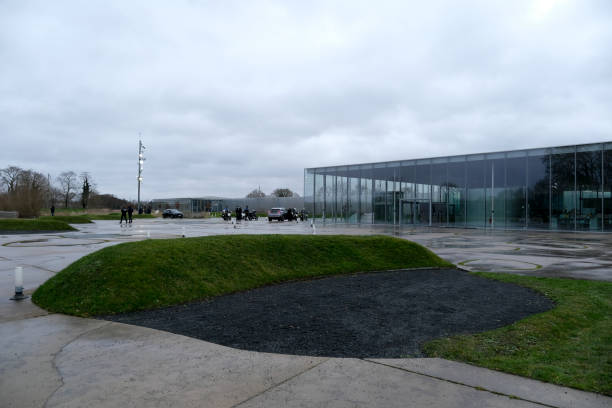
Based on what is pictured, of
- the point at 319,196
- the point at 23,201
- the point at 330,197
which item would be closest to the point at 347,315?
the point at 330,197

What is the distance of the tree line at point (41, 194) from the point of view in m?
39.3

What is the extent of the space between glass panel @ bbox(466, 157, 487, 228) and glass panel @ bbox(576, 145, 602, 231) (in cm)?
730

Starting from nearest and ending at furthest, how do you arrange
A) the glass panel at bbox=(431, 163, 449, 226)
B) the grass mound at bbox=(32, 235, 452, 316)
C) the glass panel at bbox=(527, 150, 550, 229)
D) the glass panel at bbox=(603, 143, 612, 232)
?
the grass mound at bbox=(32, 235, 452, 316)
the glass panel at bbox=(603, 143, 612, 232)
the glass panel at bbox=(527, 150, 550, 229)
the glass panel at bbox=(431, 163, 449, 226)

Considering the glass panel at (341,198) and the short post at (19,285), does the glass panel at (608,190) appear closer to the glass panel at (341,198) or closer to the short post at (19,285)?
the glass panel at (341,198)

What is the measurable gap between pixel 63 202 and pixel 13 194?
47.6m

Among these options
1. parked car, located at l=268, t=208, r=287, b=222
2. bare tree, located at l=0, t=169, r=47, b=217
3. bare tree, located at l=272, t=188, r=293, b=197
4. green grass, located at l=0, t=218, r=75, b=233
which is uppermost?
bare tree, located at l=272, t=188, r=293, b=197

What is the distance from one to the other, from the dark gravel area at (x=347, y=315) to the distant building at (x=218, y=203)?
76.5m

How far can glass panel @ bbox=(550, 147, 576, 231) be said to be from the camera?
108 feet

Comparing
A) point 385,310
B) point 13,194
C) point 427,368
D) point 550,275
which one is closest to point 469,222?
point 550,275

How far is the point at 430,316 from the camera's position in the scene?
661 cm

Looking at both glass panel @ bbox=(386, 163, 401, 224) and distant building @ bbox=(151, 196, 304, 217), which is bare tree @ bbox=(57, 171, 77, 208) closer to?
distant building @ bbox=(151, 196, 304, 217)

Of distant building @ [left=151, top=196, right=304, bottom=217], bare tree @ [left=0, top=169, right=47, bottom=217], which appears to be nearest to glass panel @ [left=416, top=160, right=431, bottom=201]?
bare tree @ [left=0, top=169, right=47, bottom=217]

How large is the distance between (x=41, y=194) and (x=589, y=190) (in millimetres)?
50831

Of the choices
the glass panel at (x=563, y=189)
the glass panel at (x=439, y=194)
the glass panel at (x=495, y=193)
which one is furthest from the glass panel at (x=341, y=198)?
the glass panel at (x=563, y=189)
